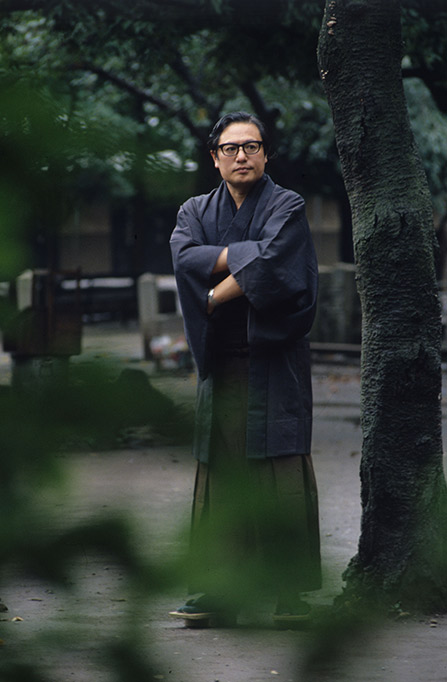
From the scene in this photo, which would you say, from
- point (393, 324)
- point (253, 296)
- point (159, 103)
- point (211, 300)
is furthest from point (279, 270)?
point (159, 103)

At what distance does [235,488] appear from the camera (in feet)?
3.36

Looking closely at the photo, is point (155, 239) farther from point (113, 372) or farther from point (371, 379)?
point (371, 379)

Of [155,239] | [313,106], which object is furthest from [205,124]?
[155,239]

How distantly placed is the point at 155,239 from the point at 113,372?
0.50m

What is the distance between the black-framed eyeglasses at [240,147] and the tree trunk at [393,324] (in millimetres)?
520

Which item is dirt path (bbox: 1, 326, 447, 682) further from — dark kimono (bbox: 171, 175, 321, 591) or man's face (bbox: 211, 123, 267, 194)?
man's face (bbox: 211, 123, 267, 194)

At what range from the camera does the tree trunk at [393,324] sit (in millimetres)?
3895

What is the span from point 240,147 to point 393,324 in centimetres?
84

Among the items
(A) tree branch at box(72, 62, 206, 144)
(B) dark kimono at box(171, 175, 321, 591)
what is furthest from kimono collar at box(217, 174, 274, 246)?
(A) tree branch at box(72, 62, 206, 144)

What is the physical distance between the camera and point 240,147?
11.9 feet

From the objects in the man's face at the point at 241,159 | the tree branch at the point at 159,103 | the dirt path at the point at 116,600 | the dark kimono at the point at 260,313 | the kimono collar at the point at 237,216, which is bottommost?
the dirt path at the point at 116,600

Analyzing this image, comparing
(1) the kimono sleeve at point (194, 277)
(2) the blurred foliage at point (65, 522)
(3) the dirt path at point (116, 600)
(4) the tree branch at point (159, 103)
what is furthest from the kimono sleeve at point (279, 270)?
(2) the blurred foliage at point (65, 522)

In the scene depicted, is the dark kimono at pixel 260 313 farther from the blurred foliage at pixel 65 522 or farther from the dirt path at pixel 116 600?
the blurred foliage at pixel 65 522

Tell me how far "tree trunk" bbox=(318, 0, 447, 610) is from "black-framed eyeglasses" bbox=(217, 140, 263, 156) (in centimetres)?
52
